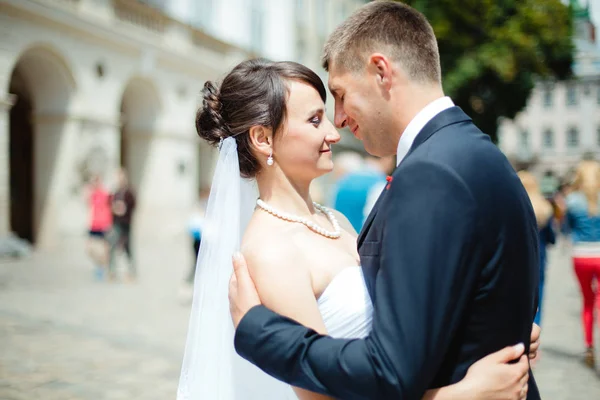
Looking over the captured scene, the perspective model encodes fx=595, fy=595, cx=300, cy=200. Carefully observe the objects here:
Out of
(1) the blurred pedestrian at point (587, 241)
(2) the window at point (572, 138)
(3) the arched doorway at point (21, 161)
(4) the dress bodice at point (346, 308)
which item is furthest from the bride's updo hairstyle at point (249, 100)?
(2) the window at point (572, 138)

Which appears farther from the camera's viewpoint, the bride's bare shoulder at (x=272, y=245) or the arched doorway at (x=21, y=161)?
the arched doorway at (x=21, y=161)

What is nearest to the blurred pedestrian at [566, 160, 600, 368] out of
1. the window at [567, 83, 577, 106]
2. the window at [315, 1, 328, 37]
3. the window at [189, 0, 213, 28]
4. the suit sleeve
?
the suit sleeve

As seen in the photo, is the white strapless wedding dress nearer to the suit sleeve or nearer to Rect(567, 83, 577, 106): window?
the suit sleeve

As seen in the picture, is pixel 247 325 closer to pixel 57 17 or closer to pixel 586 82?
pixel 57 17

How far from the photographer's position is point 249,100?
7.13ft

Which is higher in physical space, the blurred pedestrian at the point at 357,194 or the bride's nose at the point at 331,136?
the bride's nose at the point at 331,136

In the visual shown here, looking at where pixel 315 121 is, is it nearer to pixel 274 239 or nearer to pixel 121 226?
pixel 274 239

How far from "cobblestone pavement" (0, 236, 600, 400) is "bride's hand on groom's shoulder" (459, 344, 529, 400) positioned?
4.00 metres

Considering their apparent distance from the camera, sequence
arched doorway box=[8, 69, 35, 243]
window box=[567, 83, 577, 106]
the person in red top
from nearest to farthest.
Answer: the person in red top < arched doorway box=[8, 69, 35, 243] < window box=[567, 83, 577, 106]

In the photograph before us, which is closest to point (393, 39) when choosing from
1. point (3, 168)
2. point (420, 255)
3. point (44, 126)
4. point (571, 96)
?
point (420, 255)

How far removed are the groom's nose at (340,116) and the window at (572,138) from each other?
71166mm

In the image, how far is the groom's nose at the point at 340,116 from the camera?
1877 millimetres

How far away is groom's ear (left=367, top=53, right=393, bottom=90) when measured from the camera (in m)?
1.65

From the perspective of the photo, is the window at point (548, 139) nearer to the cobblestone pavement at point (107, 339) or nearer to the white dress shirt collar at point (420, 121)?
→ the cobblestone pavement at point (107, 339)
